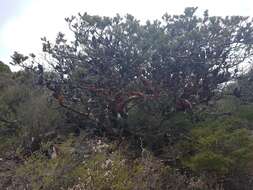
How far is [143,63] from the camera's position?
10.5 meters

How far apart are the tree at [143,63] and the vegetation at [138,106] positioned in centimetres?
2

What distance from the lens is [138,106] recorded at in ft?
32.8

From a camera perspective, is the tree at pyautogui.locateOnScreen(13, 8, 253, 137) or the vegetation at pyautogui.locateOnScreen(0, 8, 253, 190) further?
the tree at pyautogui.locateOnScreen(13, 8, 253, 137)

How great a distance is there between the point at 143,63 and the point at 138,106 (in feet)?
3.61

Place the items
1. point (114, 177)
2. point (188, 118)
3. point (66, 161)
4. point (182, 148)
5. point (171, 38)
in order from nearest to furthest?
point (114, 177)
point (66, 161)
point (182, 148)
point (188, 118)
point (171, 38)

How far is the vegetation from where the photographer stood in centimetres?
798

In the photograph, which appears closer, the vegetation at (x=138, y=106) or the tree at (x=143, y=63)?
the vegetation at (x=138, y=106)

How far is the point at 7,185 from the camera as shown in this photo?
25.9 feet

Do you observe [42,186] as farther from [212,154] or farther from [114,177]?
[212,154]

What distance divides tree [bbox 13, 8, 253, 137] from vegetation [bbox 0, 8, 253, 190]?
0.02 m

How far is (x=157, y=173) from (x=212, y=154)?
1.13 metres

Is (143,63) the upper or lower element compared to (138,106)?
upper

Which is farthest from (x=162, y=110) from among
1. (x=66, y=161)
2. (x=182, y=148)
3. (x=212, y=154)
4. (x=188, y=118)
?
(x=66, y=161)

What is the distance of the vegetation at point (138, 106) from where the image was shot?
7.98 metres
